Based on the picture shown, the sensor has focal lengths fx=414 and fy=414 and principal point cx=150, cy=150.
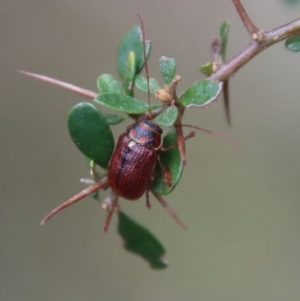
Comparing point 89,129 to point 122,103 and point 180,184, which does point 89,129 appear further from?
point 180,184

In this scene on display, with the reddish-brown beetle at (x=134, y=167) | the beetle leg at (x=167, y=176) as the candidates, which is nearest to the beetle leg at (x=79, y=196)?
the reddish-brown beetle at (x=134, y=167)

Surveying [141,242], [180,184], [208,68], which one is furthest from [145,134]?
[180,184]

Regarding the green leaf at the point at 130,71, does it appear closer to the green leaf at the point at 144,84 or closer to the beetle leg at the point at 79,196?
the green leaf at the point at 144,84

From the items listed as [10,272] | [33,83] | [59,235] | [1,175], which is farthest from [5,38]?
[10,272]

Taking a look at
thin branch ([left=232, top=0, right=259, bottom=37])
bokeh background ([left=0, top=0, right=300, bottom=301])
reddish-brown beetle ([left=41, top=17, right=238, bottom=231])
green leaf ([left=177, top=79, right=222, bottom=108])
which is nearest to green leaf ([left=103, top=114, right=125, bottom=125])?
reddish-brown beetle ([left=41, top=17, right=238, bottom=231])

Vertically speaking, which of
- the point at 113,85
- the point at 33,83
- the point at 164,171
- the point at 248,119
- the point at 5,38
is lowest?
the point at 248,119

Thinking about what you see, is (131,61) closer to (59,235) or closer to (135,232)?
(135,232)
